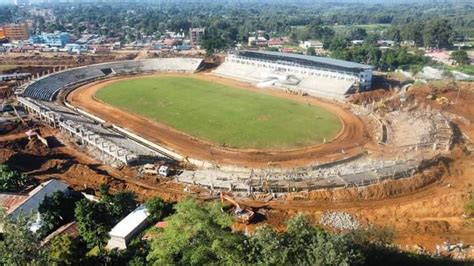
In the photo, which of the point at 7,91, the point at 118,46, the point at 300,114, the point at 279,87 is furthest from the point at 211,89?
the point at 118,46

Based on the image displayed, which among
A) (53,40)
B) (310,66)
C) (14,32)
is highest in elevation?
(14,32)

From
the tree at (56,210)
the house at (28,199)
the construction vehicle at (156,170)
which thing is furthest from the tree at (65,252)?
the construction vehicle at (156,170)

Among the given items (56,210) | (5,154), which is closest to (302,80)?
(5,154)

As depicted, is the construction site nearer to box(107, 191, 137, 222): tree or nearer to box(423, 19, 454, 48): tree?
box(107, 191, 137, 222): tree

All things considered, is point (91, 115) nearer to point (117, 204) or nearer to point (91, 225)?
point (117, 204)

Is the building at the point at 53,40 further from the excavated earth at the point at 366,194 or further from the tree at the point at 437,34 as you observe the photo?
the tree at the point at 437,34

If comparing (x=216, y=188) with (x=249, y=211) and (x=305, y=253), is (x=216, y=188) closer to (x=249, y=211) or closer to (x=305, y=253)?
(x=249, y=211)
